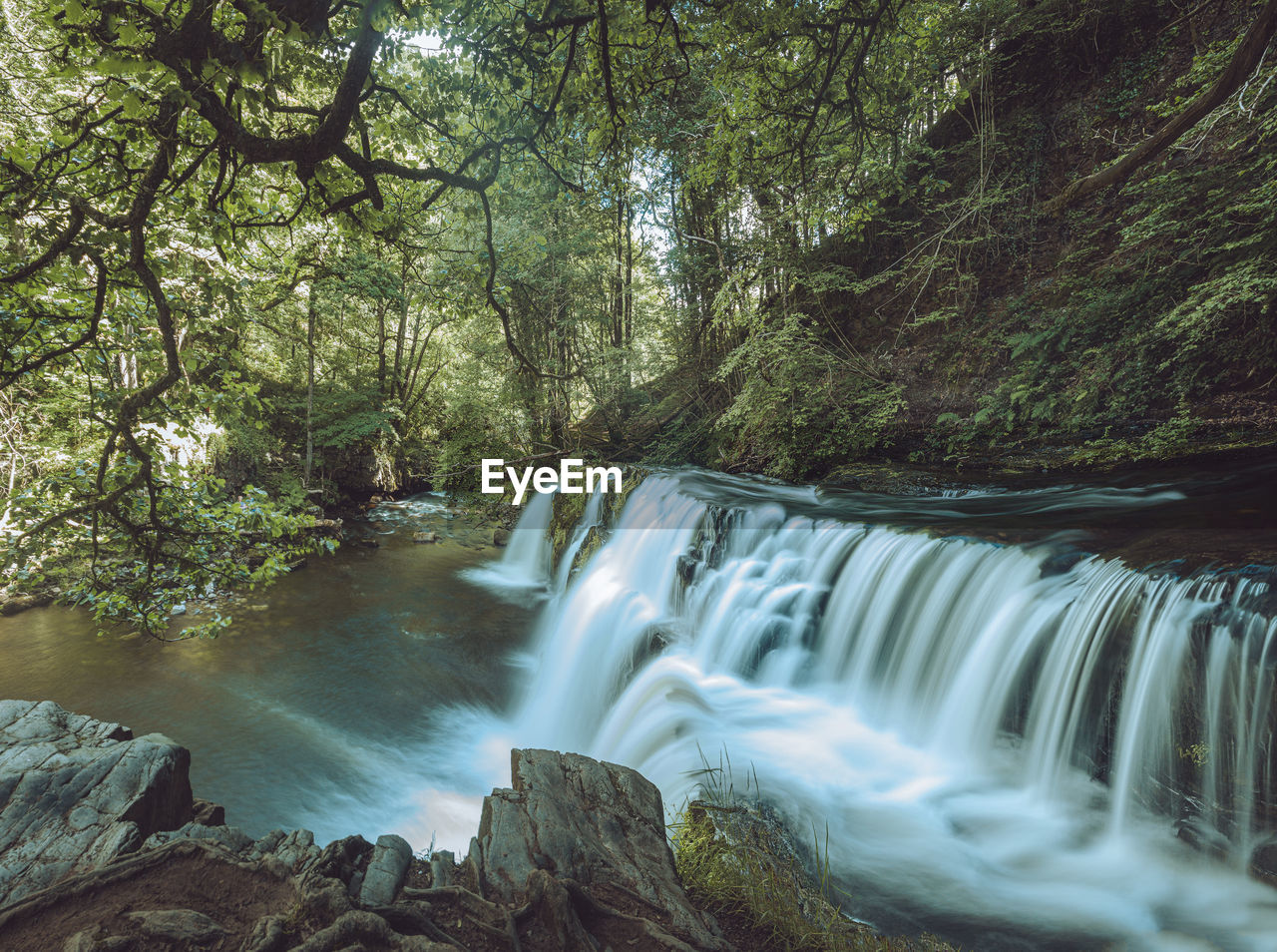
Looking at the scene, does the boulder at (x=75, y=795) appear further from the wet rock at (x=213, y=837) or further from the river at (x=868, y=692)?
the river at (x=868, y=692)

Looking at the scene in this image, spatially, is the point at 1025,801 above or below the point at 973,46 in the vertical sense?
below

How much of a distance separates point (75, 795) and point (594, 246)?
1362cm

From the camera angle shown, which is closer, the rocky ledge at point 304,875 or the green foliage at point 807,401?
the rocky ledge at point 304,875

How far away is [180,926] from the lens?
1.59 meters

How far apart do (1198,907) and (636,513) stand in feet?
26.3

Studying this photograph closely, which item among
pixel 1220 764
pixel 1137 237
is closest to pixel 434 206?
pixel 1220 764

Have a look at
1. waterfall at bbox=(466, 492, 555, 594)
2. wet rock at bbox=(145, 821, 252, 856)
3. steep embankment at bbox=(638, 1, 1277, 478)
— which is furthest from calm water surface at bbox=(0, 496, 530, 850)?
steep embankment at bbox=(638, 1, 1277, 478)

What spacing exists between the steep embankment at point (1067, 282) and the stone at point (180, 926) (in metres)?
6.95

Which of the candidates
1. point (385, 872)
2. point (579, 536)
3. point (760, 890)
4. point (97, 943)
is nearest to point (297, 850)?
point (385, 872)

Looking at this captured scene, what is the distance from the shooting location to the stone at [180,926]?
1.56m

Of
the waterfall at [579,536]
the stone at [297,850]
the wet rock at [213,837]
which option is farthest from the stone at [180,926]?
the waterfall at [579,536]


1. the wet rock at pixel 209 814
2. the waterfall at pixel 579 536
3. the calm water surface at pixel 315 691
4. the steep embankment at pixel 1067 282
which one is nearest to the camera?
the wet rock at pixel 209 814

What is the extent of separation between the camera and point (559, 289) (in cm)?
1384

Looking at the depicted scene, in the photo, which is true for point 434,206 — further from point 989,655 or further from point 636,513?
point 989,655
